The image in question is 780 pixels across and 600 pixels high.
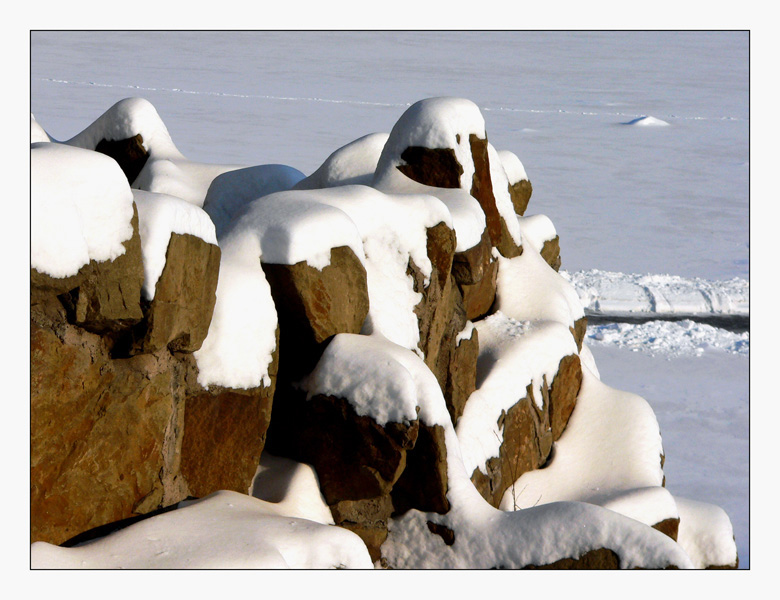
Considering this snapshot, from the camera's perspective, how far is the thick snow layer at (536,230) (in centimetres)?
A: 703

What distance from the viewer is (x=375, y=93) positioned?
83.3 ft

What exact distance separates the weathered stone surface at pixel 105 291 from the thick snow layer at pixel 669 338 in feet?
23.7

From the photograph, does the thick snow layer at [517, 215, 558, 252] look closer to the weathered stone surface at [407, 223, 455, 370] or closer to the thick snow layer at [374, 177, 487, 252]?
the thick snow layer at [374, 177, 487, 252]

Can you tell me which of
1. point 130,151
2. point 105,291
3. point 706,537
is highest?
point 130,151

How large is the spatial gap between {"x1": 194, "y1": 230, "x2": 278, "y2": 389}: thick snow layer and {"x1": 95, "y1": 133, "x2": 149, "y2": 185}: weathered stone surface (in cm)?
374

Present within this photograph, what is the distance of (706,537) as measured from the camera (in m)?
5.29

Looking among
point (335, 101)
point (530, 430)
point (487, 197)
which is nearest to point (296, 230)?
point (530, 430)

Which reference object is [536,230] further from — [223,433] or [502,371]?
[223,433]

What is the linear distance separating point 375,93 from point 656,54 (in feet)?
46.2

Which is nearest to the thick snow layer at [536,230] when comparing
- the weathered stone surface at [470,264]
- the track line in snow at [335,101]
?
the weathered stone surface at [470,264]

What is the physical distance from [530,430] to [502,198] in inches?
68.7

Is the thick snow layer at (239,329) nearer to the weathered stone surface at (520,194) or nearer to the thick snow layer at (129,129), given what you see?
the thick snow layer at (129,129)

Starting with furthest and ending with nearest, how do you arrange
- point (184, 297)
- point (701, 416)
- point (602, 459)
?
point (701, 416) → point (602, 459) → point (184, 297)

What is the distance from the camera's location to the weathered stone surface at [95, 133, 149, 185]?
710cm
